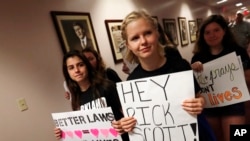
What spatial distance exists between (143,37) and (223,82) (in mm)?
908

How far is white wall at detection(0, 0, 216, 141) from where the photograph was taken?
1.88 m

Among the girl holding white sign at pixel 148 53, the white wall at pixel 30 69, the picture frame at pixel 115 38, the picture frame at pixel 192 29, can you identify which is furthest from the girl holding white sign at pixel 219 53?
the picture frame at pixel 192 29

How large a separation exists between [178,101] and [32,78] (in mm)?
1490

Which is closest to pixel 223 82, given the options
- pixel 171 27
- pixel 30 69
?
pixel 30 69

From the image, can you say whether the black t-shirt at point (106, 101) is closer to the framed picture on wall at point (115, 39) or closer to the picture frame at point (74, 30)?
the picture frame at point (74, 30)

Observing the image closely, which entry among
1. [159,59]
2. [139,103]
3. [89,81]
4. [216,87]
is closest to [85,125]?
[89,81]

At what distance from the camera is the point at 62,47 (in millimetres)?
2416

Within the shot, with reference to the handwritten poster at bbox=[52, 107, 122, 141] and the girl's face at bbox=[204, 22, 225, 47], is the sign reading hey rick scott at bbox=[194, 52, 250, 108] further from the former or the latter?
the handwritten poster at bbox=[52, 107, 122, 141]

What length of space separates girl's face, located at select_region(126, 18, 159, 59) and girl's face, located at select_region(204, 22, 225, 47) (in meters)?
0.81

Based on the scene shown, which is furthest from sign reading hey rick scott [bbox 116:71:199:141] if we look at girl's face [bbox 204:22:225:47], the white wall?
the white wall

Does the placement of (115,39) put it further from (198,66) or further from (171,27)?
(171,27)

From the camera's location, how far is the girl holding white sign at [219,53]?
162 cm

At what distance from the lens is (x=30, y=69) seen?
207cm

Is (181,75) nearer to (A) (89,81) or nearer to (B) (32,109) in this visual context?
(A) (89,81)
